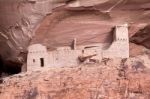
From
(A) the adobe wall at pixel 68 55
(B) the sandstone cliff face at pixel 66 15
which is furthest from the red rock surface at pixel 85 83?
(B) the sandstone cliff face at pixel 66 15

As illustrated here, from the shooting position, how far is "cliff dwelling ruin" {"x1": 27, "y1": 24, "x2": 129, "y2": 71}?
50.2ft

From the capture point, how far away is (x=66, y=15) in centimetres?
1543

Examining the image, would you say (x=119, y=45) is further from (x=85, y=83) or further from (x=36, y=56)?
(x=36, y=56)

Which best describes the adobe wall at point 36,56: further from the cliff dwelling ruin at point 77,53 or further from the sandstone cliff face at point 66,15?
the sandstone cliff face at point 66,15

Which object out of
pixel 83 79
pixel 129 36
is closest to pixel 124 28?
pixel 129 36

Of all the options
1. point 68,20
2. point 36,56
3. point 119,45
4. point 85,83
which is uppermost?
point 68,20

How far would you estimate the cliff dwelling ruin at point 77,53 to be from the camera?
15.3 m

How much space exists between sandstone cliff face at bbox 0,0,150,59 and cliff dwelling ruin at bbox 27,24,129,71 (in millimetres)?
183

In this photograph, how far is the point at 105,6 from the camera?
605 inches

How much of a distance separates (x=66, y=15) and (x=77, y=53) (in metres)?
0.82

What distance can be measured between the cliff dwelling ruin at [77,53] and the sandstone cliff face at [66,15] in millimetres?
183

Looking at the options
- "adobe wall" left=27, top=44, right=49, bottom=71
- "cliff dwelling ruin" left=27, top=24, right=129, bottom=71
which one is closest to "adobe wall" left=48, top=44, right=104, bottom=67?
"cliff dwelling ruin" left=27, top=24, right=129, bottom=71

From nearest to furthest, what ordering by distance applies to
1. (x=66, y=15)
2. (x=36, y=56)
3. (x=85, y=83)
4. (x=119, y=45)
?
1. (x=85, y=83)
2. (x=119, y=45)
3. (x=66, y=15)
4. (x=36, y=56)

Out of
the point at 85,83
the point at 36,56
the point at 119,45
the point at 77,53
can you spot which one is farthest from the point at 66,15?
the point at 85,83
